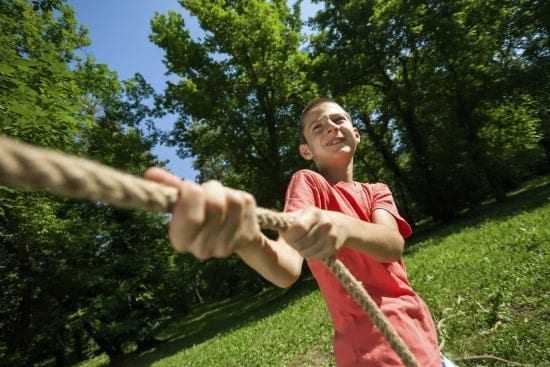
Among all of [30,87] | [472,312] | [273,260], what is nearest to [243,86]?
[30,87]

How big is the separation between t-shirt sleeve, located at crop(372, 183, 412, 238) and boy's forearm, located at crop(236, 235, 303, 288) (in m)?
0.79

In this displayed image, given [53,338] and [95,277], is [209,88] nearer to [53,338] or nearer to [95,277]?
[95,277]

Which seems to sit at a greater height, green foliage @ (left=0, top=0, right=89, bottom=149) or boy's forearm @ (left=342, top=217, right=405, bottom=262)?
green foliage @ (left=0, top=0, right=89, bottom=149)

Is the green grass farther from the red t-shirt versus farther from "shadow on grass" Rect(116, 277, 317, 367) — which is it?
the red t-shirt

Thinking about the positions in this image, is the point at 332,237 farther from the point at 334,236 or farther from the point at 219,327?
the point at 219,327

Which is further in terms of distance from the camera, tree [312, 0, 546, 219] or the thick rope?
tree [312, 0, 546, 219]

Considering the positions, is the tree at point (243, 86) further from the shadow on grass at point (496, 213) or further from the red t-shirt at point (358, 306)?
the red t-shirt at point (358, 306)

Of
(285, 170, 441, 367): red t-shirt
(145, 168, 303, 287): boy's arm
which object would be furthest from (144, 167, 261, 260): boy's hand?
(285, 170, 441, 367): red t-shirt

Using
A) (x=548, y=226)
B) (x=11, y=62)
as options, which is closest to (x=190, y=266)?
(x=11, y=62)

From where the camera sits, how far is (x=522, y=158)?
78.9 feet

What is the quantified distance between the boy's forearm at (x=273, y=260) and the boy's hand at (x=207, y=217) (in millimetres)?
407

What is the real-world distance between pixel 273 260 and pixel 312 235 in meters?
0.32

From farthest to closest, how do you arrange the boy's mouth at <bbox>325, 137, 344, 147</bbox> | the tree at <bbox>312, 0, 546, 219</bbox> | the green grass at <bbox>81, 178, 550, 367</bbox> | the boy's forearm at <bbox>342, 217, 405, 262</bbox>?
the tree at <bbox>312, 0, 546, 219</bbox> < the green grass at <bbox>81, 178, 550, 367</bbox> < the boy's mouth at <bbox>325, 137, 344, 147</bbox> < the boy's forearm at <bbox>342, 217, 405, 262</bbox>

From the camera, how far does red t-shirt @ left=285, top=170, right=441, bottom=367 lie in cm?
167
